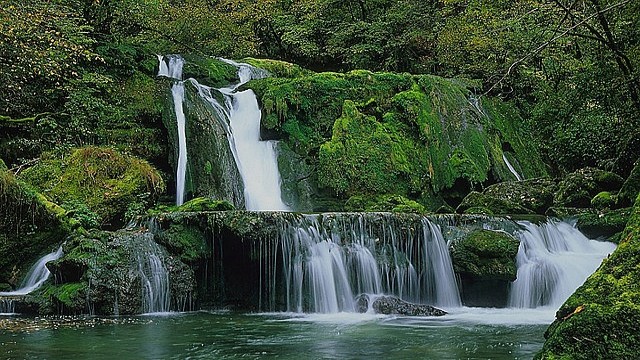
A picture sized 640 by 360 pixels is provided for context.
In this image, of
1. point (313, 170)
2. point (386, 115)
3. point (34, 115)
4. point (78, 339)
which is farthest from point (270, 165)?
point (78, 339)

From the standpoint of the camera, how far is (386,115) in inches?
752

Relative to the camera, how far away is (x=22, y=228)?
11.1m

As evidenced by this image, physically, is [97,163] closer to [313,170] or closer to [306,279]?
[306,279]

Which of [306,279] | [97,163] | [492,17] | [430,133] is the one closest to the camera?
[306,279]

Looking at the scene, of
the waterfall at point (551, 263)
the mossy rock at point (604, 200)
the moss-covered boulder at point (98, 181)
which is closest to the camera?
the waterfall at point (551, 263)

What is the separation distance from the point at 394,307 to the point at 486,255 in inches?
84.7

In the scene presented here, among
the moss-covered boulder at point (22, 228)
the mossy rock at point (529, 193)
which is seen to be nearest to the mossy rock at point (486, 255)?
the mossy rock at point (529, 193)

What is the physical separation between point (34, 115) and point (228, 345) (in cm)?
1097

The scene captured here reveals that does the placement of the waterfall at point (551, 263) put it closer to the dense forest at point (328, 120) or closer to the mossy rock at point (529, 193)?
the dense forest at point (328, 120)

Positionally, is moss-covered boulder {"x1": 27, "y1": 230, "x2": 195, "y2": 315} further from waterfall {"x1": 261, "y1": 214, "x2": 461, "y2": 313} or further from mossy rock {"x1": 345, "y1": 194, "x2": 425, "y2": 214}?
mossy rock {"x1": 345, "y1": 194, "x2": 425, "y2": 214}

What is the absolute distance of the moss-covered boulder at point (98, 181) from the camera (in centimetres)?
1245

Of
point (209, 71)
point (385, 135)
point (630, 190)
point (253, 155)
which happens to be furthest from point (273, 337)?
point (209, 71)

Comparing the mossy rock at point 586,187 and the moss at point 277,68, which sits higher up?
the moss at point 277,68

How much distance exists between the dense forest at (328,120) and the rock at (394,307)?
7.74ft
